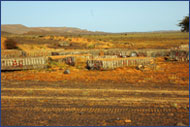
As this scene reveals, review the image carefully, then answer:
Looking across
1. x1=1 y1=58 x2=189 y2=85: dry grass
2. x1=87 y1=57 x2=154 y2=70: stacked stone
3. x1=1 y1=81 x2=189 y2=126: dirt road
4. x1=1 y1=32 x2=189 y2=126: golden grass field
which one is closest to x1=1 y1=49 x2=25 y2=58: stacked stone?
x1=1 y1=58 x2=189 y2=85: dry grass

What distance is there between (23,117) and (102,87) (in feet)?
15.0

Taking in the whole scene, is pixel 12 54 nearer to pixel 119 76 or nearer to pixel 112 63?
pixel 112 63

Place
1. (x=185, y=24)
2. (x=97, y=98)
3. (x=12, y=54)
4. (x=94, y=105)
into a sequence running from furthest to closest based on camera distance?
(x=185, y=24)
(x=12, y=54)
(x=97, y=98)
(x=94, y=105)

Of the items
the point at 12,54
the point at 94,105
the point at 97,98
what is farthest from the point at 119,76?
the point at 12,54

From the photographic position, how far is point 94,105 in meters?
8.38

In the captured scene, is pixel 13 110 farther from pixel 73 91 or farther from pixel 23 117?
pixel 73 91

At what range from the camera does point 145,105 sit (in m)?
8.26

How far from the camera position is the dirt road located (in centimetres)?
704

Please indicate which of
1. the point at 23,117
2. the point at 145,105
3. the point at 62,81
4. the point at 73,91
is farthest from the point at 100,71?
the point at 23,117

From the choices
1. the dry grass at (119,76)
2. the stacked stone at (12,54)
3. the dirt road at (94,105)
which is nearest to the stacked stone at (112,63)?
the dry grass at (119,76)

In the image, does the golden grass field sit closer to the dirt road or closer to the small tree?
the dirt road

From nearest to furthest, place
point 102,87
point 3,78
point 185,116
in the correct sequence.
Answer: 1. point 185,116
2. point 102,87
3. point 3,78

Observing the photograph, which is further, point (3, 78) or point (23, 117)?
point (3, 78)

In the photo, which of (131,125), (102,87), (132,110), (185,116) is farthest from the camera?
(102,87)
